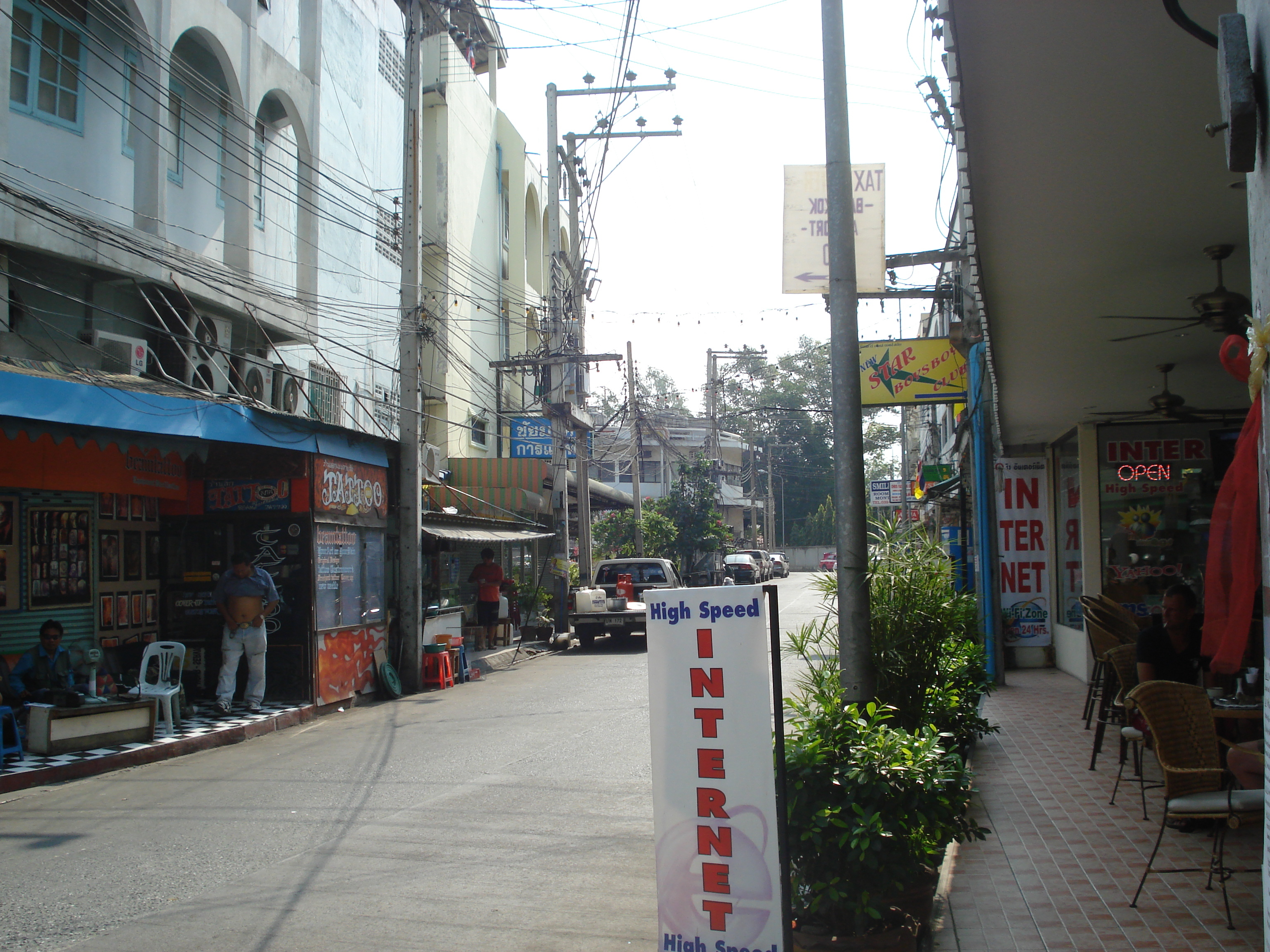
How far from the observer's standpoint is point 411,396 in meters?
14.2

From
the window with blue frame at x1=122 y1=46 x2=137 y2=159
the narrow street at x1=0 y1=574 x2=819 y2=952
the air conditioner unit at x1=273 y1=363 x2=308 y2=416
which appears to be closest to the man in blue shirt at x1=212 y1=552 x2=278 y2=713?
the narrow street at x1=0 y1=574 x2=819 y2=952

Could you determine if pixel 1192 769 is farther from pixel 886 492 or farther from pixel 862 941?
pixel 886 492

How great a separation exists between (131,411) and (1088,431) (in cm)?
1131

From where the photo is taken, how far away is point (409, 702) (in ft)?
43.6

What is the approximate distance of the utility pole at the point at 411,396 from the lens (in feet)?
46.6

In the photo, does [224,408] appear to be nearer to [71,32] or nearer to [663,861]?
[71,32]

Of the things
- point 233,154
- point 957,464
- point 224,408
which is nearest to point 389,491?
point 224,408

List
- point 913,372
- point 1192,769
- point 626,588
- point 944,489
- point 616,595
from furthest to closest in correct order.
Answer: point 626,588 < point 616,595 < point 944,489 < point 913,372 < point 1192,769

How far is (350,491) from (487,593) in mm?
5889

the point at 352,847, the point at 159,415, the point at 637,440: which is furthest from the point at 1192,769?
the point at 637,440

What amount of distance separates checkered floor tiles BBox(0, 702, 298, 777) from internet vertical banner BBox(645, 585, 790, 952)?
22.7ft

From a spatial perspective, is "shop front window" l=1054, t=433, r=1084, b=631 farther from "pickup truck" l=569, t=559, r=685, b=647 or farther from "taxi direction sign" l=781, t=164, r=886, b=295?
"pickup truck" l=569, t=559, r=685, b=647

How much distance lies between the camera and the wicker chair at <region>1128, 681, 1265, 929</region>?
15.2 feet

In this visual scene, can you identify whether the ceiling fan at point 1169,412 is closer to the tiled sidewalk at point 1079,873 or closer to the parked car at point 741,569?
the tiled sidewalk at point 1079,873
